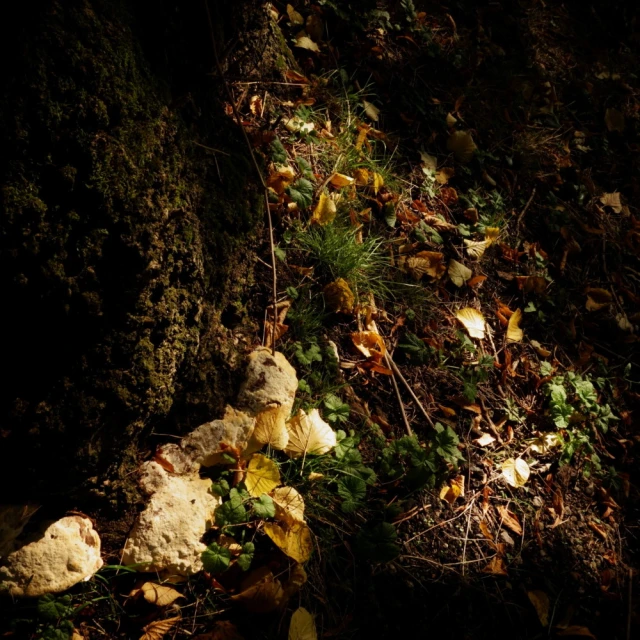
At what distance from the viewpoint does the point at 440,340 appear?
97.2 inches

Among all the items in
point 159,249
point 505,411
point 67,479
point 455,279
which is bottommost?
point 505,411

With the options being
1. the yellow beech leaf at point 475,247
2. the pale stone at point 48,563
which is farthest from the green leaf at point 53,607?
the yellow beech leaf at point 475,247

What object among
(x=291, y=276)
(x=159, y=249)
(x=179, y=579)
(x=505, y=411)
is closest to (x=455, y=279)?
(x=505, y=411)

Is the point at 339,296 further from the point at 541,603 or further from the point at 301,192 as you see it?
the point at 541,603

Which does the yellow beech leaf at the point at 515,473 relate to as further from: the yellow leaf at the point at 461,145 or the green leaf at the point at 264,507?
the yellow leaf at the point at 461,145

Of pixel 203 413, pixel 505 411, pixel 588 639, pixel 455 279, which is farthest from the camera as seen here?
pixel 455 279

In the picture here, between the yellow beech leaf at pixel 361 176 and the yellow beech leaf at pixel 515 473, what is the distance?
1.53 metres

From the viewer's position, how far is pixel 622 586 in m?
2.26

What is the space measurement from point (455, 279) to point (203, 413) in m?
1.54

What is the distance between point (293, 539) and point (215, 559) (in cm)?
25

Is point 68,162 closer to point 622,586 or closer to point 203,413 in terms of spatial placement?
point 203,413

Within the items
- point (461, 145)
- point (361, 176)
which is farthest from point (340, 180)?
point (461, 145)

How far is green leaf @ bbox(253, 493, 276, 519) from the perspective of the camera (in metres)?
1.64

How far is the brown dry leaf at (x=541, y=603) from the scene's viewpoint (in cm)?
196
